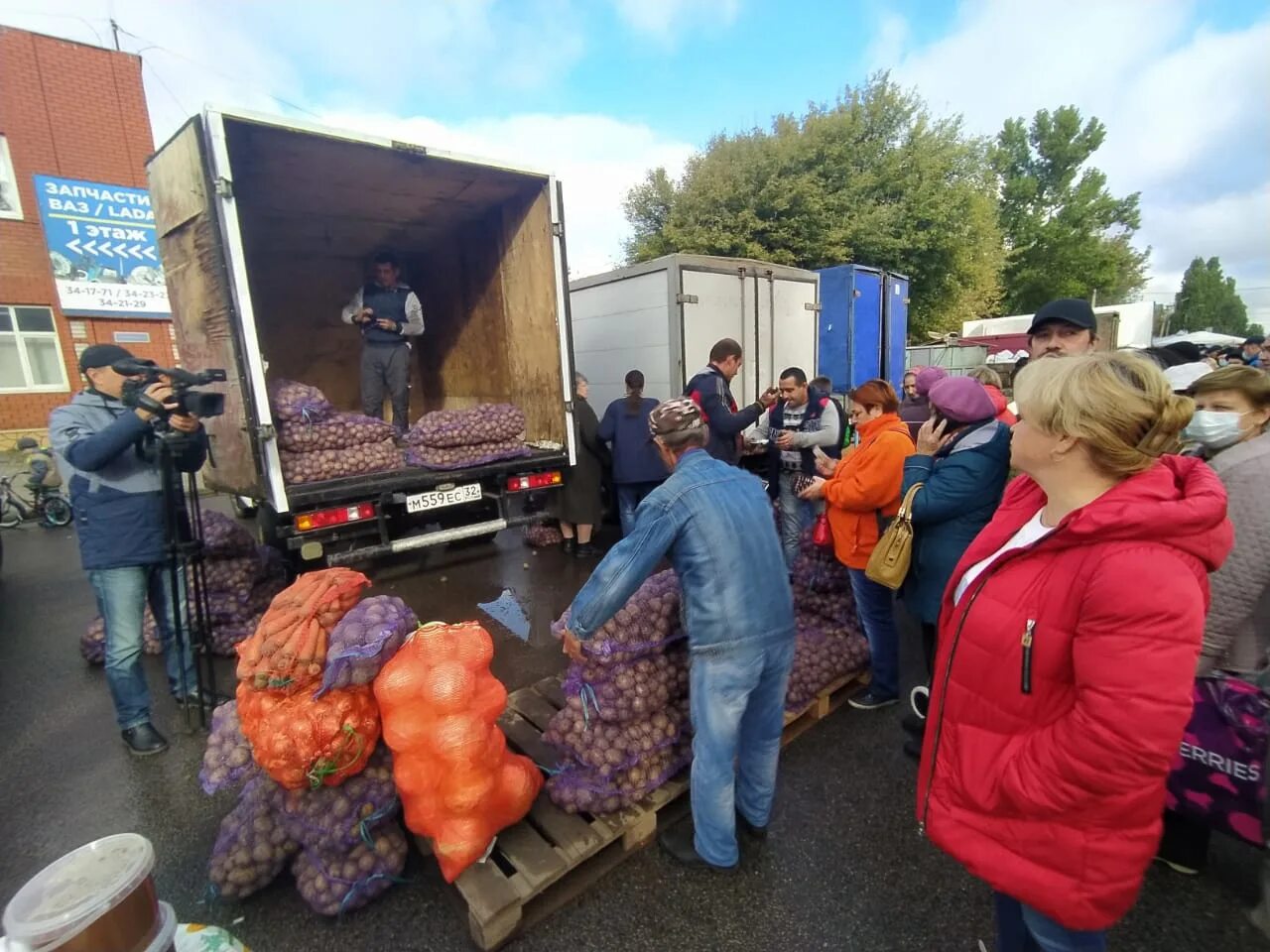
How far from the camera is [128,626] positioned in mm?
3039

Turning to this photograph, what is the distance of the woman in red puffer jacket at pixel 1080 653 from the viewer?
3.58ft

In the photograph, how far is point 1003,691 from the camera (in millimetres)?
1312

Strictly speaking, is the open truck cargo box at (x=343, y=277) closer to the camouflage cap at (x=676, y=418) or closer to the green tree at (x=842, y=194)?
the camouflage cap at (x=676, y=418)

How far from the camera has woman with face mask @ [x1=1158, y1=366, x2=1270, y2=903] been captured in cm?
190

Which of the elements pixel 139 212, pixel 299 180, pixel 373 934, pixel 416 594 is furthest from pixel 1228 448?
pixel 139 212

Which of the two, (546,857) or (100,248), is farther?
(100,248)

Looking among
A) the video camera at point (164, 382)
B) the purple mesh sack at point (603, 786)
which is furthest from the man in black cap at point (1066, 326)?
the video camera at point (164, 382)

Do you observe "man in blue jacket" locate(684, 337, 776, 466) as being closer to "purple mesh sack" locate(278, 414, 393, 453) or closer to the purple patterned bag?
"purple mesh sack" locate(278, 414, 393, 453)

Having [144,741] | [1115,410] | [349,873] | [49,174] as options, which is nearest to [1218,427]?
[1115,410]

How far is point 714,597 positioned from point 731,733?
516 mm

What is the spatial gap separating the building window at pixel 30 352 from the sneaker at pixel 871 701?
1536cm

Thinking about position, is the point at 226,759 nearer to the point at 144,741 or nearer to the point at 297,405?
the point at 144,741

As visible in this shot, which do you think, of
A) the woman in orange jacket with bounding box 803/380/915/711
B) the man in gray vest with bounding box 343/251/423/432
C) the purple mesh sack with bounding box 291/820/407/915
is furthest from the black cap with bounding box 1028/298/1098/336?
the man in gray vest with bounding box 343/251/423/432

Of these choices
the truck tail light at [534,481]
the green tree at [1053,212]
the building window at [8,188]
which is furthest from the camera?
the green tree at [1053,212]
